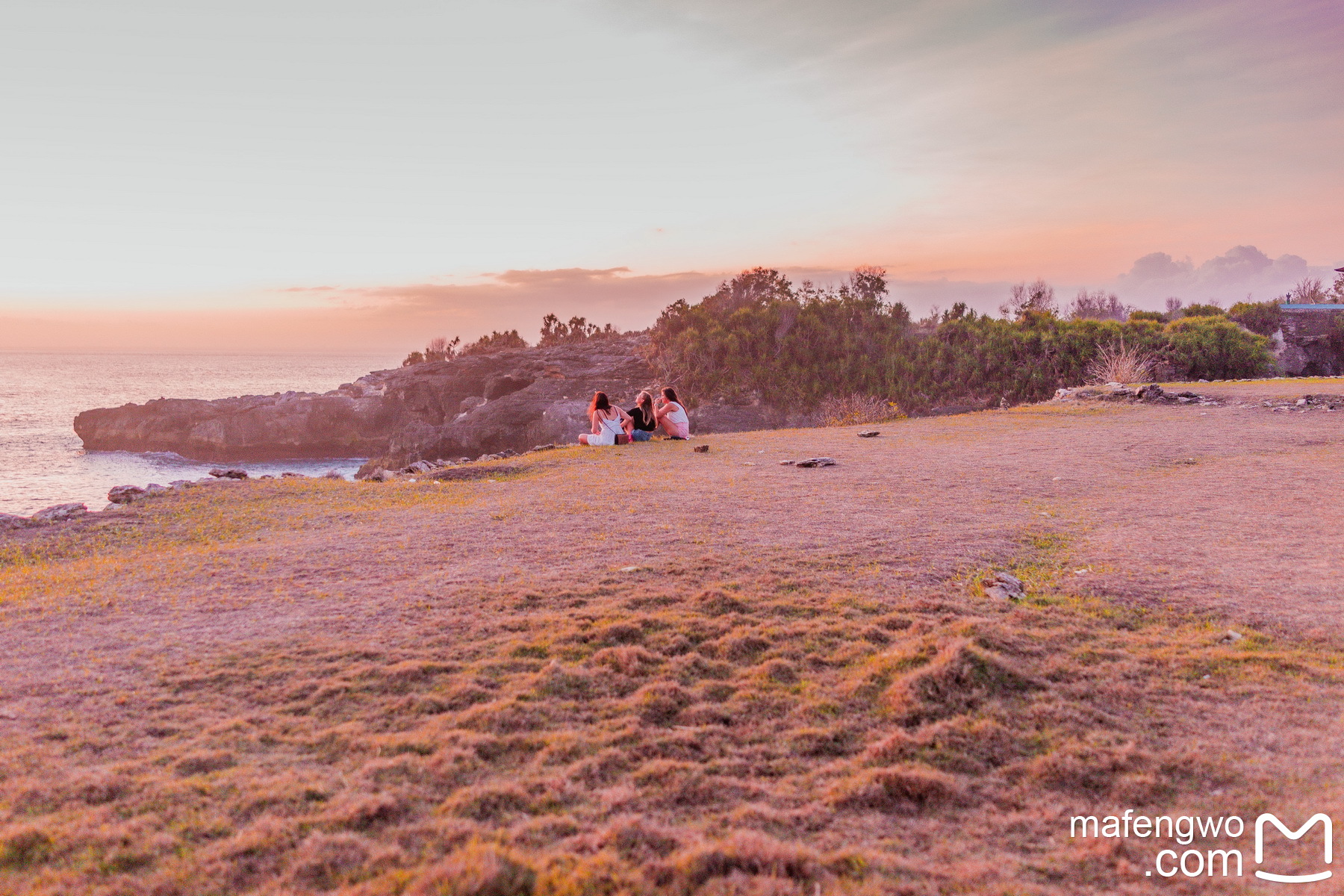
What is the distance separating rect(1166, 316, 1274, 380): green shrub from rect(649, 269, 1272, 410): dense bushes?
0.14 feet

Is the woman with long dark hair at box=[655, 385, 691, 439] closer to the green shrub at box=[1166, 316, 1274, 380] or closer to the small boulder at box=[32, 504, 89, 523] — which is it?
the small boulder at box=[32, 504, 89, 523]

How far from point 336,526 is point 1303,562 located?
8.63 metres

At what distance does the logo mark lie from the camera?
2.52 metres

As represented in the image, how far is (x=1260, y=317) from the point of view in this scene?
35.9 meters

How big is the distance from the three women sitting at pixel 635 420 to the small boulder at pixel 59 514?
313 inches

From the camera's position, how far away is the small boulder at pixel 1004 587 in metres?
5.21

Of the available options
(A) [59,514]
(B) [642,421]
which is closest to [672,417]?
(B) [642,421]

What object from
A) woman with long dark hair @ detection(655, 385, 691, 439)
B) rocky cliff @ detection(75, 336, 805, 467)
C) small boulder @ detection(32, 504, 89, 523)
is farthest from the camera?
rocky cliff @ detection(75, 336, 805, 467)

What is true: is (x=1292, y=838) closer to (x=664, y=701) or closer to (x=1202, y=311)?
(x=664, y=701)

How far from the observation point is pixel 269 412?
43188 mm

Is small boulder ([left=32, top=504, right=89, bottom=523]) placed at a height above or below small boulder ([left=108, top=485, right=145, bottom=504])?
below

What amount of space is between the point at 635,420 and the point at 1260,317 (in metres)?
35.5

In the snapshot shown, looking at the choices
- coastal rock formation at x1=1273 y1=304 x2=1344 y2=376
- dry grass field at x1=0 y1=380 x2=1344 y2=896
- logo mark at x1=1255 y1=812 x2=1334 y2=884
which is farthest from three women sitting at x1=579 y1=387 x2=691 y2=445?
coastal rock formation at x1=1273 y1=304 x2=1344 y2=376

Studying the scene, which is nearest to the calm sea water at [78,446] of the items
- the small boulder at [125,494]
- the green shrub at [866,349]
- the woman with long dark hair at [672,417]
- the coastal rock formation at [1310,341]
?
the small boulder at [125,494]
